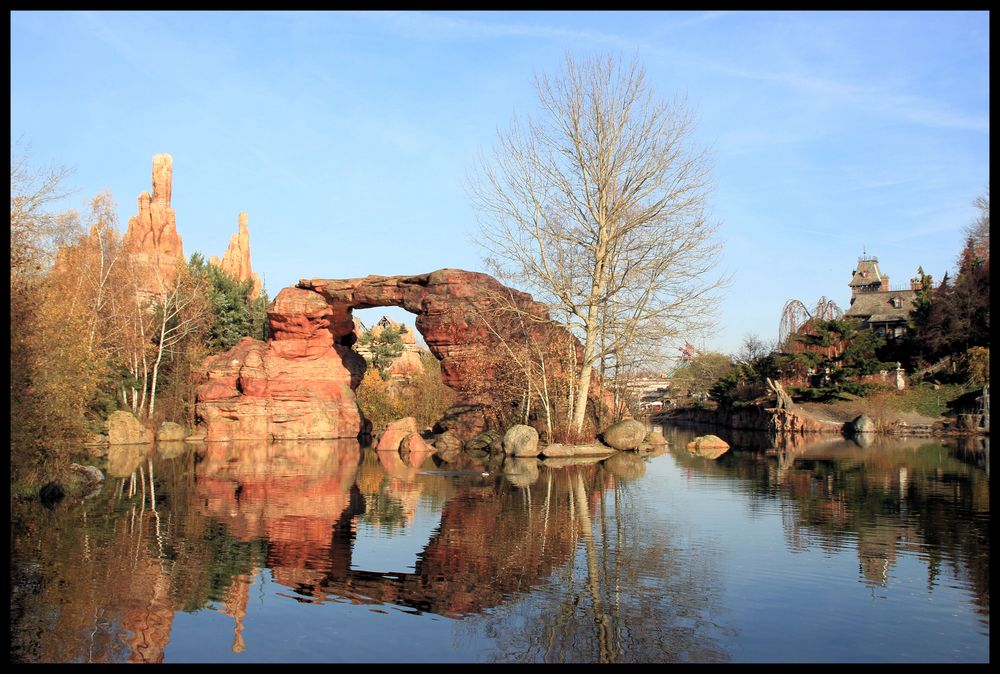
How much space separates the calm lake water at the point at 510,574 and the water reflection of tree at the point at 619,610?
0.03 meters

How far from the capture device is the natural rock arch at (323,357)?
35.2 m

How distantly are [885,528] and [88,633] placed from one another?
31.4 feet

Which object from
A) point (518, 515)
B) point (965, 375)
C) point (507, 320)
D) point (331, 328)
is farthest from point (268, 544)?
point (965, 375)

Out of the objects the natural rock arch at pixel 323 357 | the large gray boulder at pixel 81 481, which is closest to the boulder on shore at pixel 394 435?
the natural rock arch at pixel 323 357

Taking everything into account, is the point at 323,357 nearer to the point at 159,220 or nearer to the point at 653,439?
the point at 653,439

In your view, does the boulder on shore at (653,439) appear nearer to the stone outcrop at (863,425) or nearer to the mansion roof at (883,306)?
A: the stone outcrop at (863,425)

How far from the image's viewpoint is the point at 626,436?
94.6 ft

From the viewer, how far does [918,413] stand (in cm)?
3922

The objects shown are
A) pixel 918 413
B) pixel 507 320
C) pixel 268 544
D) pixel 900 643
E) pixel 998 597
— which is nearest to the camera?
pixel 900 643

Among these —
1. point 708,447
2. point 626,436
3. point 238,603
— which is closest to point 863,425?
point 708,447

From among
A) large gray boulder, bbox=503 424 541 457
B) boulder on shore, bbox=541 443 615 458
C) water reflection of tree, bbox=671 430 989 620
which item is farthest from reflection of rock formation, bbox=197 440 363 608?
boulder on shore, bbox=541 443 615 458

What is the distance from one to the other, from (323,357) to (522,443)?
1603 centimetres

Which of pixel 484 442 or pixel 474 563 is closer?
pixel 474 563

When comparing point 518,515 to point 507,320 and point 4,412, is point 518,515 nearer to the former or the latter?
point 4,412
